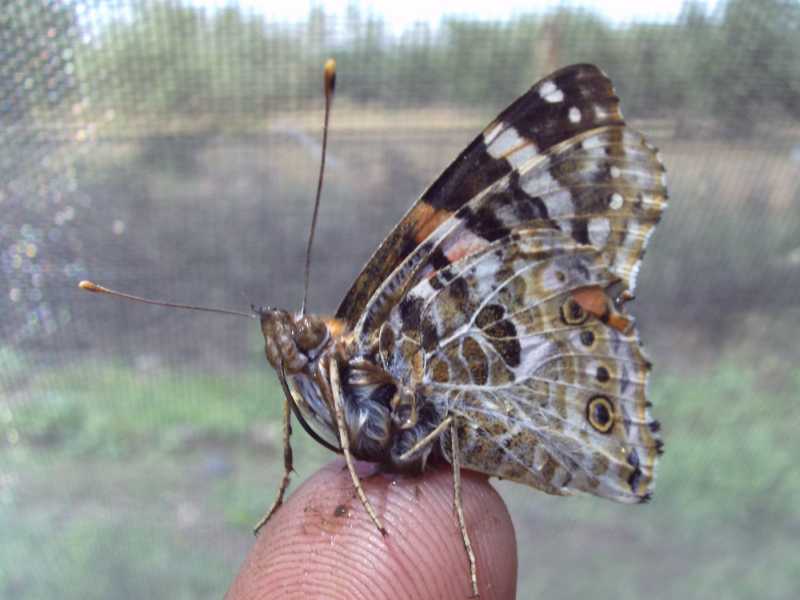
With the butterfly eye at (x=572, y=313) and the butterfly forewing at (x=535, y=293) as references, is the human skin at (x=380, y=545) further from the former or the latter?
the butterfly eye at (x=572, y=313)

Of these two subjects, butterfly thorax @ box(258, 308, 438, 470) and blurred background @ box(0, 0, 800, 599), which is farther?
blurred background @ box(0, 0, 800, 599)

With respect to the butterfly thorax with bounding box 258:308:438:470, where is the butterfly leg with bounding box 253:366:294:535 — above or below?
below

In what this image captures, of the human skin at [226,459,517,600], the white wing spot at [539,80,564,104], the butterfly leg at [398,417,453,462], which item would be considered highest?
the white wing spot at [539,80,564,104]

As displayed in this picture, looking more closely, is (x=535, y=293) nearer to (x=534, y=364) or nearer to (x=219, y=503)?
(x=534, y=364)

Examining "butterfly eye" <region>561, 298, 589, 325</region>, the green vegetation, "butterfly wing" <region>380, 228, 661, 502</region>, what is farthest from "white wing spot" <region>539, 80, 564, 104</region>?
the green vegetation

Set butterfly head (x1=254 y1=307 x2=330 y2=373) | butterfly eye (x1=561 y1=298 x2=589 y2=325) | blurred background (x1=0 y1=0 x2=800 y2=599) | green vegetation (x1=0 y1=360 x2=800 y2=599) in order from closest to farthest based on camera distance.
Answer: butterfly head (x1=254 y1=307 x2=330 y2=373) → butterfly eye (x1=561 y1=298 x2=589 y2=325) → blurred background (x1=0 y1=0 x2=800 y2=599) → green vegetation (x1=0 y1=360 x2=800 y2=599)

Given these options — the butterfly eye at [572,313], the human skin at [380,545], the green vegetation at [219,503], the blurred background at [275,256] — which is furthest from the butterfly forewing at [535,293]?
the green vegetation at [219,503]

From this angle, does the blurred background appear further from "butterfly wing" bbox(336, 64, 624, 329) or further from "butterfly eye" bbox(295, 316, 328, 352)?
"butterfly eye" bbox(295, 316, 328, 352)

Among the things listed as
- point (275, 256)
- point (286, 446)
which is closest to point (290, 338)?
point (286, 446)
